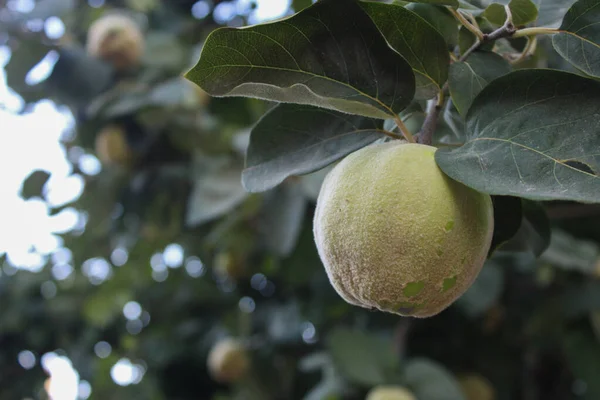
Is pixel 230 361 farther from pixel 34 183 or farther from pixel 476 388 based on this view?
pixel 34 183

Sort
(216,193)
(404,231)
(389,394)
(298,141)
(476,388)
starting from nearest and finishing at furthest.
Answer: (404,231) → (298,141) → (389,394) → (216,193) → (476,388)

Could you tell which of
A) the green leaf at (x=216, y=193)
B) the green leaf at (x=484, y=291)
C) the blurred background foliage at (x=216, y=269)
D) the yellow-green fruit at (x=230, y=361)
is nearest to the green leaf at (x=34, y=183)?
the blurred background foliage at (x=216, y=269)

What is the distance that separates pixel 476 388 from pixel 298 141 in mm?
2155

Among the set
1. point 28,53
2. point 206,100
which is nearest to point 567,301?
point 206,100

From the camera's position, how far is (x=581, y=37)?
73cm

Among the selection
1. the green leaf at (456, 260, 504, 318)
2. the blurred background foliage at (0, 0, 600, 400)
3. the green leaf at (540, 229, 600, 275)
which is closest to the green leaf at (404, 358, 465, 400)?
the blurred background foliage at (0, 0, 600, 400)

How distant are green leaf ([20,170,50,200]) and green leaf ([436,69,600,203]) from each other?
190 centimetres

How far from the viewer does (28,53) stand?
2674mm

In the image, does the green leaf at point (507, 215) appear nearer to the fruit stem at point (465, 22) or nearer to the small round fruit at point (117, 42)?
the fruit stem at point (465, 22)

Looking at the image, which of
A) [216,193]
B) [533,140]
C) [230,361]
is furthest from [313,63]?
[230,361]

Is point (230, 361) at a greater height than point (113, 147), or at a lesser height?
lesser

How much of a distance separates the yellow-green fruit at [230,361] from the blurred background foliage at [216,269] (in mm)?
101

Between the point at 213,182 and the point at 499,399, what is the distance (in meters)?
1.75

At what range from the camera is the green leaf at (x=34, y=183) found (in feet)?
7.45
